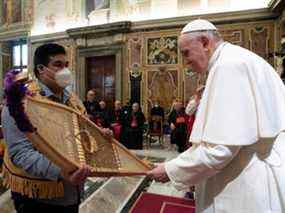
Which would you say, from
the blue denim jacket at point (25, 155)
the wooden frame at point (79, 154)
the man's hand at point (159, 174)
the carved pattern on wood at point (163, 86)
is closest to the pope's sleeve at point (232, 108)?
the man's hand at point (159, 174)

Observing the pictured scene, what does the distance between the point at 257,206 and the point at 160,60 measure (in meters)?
10.2

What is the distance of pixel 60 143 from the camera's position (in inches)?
61.4

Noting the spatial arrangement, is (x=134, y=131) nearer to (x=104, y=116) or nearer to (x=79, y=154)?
(x=104, y=116)

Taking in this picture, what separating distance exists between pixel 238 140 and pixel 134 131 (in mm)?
7473

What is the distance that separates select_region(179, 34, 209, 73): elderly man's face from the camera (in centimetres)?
171

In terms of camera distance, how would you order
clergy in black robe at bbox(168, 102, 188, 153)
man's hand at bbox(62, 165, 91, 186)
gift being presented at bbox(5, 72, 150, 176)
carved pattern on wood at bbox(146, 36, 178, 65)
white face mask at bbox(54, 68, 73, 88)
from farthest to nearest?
carved pattern on wood at bbox(146, 36, 178, 65), clergy in black robe at bbox(168, 102, 188, 153), white face mask at bbox(54, 68, 73, 88), man's hand at bbox(62, 165, 91, 186), gift being presented at bbox(5, 72, 150, 176)

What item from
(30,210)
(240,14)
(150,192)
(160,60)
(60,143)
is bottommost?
(150,192)

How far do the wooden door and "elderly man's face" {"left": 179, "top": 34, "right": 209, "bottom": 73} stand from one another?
1102 cm

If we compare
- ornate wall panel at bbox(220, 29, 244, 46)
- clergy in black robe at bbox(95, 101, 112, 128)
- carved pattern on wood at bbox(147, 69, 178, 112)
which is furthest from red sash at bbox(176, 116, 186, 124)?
ornate wall panel at bbox(220, 29, 244, 46)

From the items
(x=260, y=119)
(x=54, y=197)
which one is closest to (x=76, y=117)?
(x=54, y=197)

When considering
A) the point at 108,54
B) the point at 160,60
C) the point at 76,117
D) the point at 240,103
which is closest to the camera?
the point at 240,103

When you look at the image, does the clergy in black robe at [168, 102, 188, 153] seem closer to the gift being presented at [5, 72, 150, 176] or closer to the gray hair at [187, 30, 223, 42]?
the gift being presented at [5, 72, 150, 176]

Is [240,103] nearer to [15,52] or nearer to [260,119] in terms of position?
[260,119]

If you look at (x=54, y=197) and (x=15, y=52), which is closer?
(x=54, y=197)
